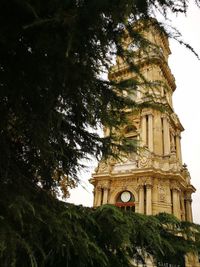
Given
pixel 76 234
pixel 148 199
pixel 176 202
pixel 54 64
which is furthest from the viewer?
pixel 176 202

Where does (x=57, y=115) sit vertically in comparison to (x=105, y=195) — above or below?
below

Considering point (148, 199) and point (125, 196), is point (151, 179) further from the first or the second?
point (125, 196)

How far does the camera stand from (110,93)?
3.45m


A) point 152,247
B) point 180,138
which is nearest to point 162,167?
point 180,138

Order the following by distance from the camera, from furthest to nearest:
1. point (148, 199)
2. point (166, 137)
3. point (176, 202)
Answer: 1. point (166, 137)
2. point (176, 202)
3. point (148, 199)

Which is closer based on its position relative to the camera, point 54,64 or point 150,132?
point 54,64

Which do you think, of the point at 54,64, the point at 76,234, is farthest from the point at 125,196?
the point at 54,64

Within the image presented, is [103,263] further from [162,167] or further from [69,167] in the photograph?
[162,167]

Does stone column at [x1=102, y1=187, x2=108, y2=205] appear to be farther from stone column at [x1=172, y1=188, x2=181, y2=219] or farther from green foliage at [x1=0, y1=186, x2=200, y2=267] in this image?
green foliage at [x1=0, y1=186, x2=200, y2=267]

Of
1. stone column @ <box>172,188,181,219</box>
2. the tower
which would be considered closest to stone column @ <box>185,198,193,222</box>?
the tower

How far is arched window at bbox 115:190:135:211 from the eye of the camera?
73.2ft

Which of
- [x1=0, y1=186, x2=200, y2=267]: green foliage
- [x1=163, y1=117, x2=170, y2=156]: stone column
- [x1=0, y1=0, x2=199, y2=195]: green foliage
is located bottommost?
[x1=0, y1=186, x2=200, y2=267]: green foliage

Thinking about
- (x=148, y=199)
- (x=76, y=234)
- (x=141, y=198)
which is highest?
(x=141, y=198)

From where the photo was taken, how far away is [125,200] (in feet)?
74.7
